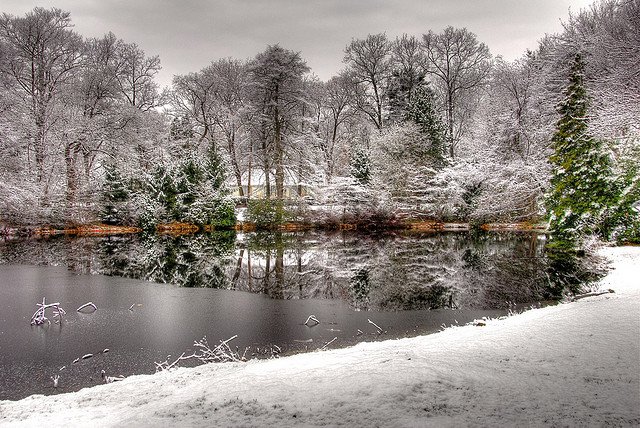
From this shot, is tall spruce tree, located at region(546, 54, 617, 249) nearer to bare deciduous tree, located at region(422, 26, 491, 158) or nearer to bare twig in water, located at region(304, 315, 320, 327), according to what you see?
bare twig in water, located at region(304, 315, 320, 327)

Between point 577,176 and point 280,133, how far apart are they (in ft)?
61.1

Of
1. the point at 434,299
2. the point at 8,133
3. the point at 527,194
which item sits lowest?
the point at 434,299

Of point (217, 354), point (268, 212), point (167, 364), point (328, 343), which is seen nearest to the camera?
point (167, 364)

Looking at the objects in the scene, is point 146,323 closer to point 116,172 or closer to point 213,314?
point 213,314

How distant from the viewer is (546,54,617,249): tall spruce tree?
14.9 metres

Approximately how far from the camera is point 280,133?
1109 inches

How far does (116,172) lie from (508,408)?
2634 cm

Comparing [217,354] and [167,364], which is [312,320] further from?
[167,364]

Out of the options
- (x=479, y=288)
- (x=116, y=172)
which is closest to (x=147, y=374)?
(x=479, y=288)

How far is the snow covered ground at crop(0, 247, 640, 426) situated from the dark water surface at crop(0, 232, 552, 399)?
53.1 inches

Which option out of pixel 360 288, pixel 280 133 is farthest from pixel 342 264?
pixel 280 133

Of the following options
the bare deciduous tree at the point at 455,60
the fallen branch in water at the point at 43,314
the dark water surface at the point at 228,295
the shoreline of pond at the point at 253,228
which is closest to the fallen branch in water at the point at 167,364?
the dark water surface at the point at 228,295

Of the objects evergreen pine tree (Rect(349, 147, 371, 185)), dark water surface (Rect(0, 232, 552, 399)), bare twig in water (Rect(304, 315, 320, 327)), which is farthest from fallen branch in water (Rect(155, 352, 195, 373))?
evergreen pine tree (Rect(349, 147, 371, 185))

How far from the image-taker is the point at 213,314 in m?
8.73
